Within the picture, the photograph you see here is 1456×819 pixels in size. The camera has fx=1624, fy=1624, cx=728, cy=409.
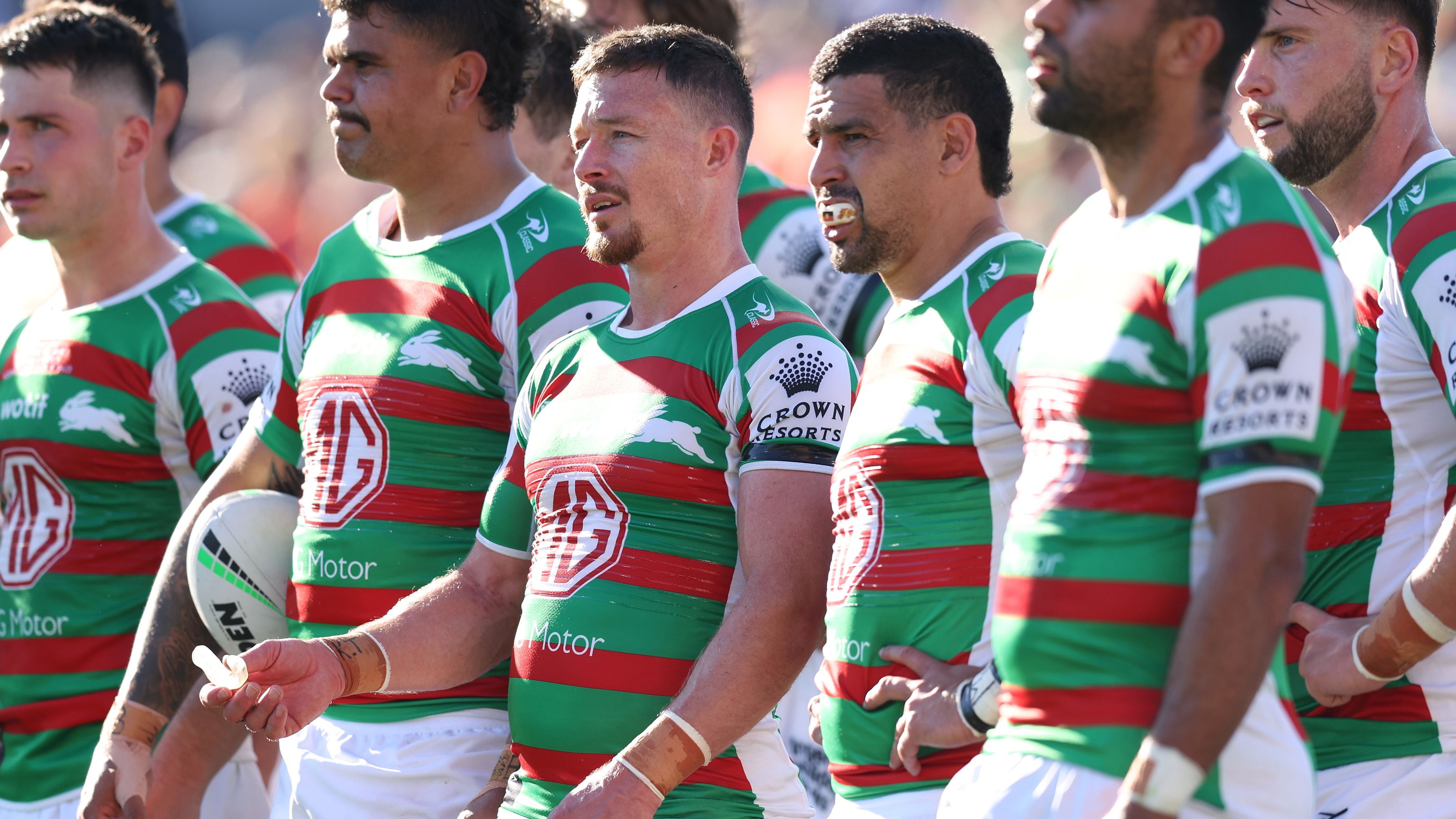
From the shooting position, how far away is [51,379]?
5.04m

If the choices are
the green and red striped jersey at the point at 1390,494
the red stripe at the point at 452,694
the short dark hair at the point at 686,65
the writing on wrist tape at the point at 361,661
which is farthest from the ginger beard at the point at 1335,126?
the writing on wrist tape at the point at 361,661

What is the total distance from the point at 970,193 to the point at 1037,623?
1.36 meters

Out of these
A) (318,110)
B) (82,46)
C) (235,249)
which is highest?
(318,110)

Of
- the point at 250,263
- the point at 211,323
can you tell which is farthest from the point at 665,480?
the point at 250,263

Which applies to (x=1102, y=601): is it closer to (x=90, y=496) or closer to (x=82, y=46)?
(x=90, y=496)

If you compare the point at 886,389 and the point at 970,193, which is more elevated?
the point at 970,193

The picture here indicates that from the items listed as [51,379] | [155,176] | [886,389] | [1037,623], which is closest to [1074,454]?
[1037,623]

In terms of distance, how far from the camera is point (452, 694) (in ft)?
13.5

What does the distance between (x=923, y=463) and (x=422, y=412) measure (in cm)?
147

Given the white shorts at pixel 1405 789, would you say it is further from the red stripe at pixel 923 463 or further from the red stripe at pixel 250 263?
the red stripe at pixel 250 263

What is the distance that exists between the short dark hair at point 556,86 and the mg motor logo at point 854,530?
2.85 meters

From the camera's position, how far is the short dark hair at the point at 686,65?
3887mm

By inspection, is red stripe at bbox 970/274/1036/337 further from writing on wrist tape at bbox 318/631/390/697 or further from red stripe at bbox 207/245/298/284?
red stripe at bbox 207/245/298/284

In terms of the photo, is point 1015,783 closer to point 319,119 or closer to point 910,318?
point 910,318
